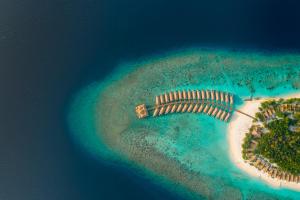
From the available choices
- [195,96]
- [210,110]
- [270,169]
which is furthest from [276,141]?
[195,96]

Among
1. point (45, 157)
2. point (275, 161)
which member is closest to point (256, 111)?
point (275, 161)

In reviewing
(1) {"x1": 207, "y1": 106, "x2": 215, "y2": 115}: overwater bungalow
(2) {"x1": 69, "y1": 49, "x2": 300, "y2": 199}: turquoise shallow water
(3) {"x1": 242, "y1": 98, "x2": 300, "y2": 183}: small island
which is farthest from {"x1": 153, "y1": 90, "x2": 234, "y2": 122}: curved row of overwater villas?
(3) {"x1": 242, "y1": 98, "x2": 300, "y2": 183}: small island

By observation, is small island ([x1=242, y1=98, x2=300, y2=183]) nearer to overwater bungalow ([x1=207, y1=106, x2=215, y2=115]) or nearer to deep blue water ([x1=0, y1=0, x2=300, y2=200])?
overwater bungalow ([x1=207, y1=106, x2=215, y2=115])

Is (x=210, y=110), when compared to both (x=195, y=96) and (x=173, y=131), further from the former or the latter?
(x=173, y=131)

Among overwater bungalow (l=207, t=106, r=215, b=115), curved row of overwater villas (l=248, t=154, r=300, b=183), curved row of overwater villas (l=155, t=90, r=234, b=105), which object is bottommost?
curved row of overwater villas (l=248, t=154, r=300, b=183)

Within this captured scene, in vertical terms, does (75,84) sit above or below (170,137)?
above

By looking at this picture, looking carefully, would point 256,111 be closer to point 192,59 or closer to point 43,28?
point 192,59
